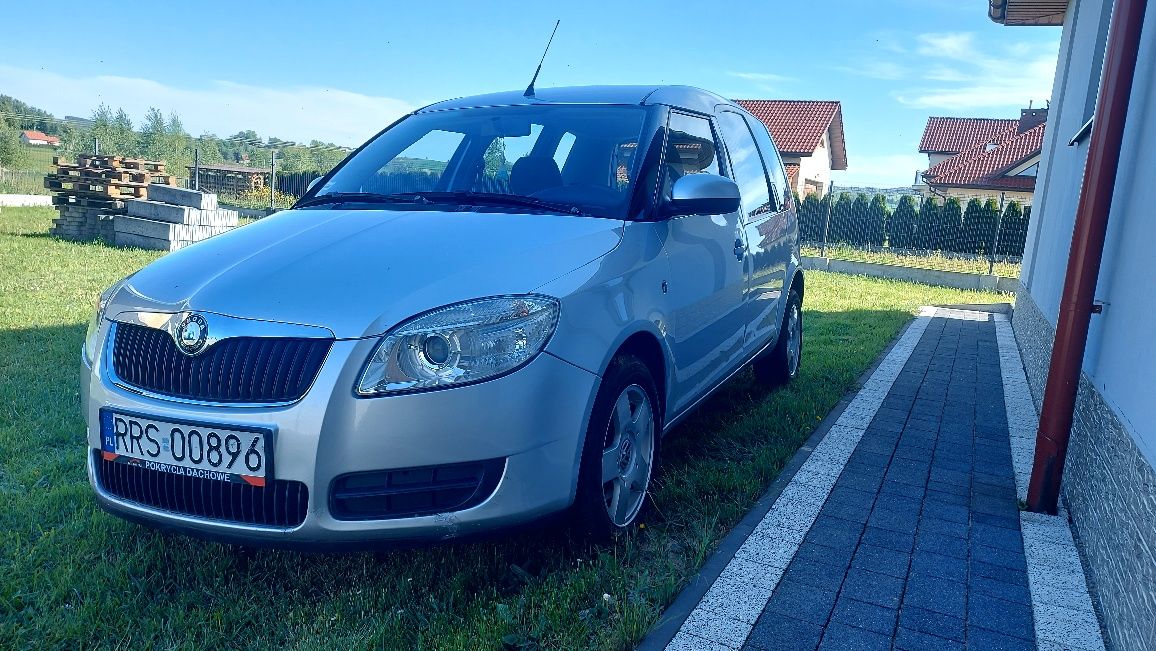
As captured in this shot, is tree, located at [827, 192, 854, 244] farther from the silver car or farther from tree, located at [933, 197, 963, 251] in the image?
the silver car

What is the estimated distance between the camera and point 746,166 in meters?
4.68

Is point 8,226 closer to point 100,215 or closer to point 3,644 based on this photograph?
point 100,215

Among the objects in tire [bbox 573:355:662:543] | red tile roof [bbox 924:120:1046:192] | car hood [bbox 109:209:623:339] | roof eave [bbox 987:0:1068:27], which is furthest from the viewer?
red tile roof [bbox 924:120:1046:192]

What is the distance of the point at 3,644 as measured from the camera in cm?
238

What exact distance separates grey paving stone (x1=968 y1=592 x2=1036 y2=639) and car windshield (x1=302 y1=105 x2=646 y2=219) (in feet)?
6.08

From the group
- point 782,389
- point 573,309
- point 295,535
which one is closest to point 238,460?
point 295,535

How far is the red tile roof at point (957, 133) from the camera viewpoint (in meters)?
44.6

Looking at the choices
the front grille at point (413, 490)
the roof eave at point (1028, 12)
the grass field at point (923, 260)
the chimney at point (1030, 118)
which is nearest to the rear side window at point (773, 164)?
the front grille at point (413, 490)

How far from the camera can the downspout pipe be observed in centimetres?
342

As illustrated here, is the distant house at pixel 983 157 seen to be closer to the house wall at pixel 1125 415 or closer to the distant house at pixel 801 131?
the distant house at pixel 801 131

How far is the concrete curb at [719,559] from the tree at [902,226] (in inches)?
599

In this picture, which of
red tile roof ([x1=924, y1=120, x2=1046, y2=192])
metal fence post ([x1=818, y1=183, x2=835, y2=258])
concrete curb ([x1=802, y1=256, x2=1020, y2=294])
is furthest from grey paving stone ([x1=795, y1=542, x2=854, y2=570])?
red tile roof ([x1=924, y1=120, x2=1046, y2=192])

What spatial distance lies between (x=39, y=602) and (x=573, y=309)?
1943 millimetres

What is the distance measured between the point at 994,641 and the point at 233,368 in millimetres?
2456
